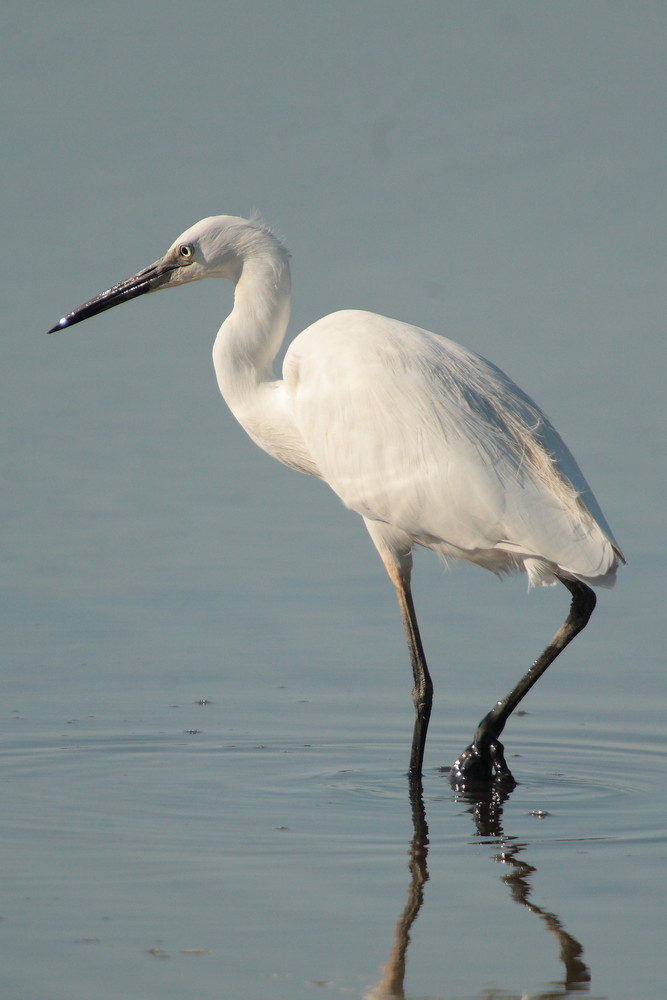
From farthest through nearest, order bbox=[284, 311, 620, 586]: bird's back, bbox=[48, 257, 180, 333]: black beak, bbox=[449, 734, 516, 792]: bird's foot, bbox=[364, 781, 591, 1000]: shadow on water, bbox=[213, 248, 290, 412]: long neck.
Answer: bbox=[48, 257, 180, 333]: black beak → bbox=[213, 248, 290, 412]: long neck → bbox=[449, 734, 516, 792]: bird's foot → bbox=[284, 311, 620, 586]: bird's back → bbox=[364, 781, 591, 1000]: shadow on water

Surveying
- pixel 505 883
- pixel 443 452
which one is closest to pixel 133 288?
pixel 443 452

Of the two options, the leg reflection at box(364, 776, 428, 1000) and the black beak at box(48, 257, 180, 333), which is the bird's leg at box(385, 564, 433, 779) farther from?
the black beak at box(48, 257, 180, 333)

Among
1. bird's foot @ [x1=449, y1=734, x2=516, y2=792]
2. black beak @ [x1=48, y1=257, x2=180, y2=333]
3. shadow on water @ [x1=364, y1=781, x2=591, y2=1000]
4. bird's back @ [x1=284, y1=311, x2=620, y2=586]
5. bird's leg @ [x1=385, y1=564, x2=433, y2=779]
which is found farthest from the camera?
black beak @ [x1=48, y1=257, x2=180, y2=333]

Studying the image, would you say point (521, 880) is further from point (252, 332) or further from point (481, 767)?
point (252, 332)

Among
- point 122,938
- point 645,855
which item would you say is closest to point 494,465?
point 645,855

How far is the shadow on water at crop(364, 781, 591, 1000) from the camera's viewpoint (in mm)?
3602

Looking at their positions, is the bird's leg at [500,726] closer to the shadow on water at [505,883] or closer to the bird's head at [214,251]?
the shadow on water at [505,883]

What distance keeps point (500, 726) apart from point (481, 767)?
0.61 ft

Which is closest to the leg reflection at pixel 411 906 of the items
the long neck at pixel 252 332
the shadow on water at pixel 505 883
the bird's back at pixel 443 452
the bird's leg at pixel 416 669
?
the shadow on water at pixel 505 883

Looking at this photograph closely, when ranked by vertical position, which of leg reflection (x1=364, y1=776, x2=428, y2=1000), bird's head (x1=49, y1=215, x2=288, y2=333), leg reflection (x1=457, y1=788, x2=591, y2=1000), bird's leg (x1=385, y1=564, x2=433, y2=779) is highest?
bird's head (x1=49, y1=215, x2=288, y2=333)

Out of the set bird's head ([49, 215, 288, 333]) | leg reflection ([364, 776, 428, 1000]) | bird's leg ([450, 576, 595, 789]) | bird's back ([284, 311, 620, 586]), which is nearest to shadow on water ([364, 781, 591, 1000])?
leg reflection ([364, 776, 428, 1000])

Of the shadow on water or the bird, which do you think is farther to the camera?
the bird

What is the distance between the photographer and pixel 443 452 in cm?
552

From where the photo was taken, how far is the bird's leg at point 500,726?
5621 mm
